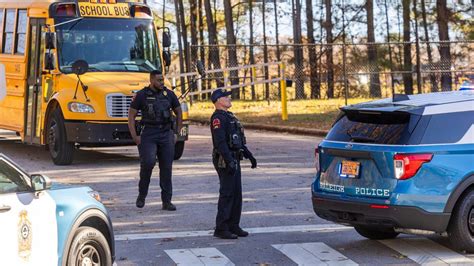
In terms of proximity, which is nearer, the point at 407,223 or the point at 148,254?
the point at 407,223

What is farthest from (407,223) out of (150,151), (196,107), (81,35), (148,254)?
(196,107)

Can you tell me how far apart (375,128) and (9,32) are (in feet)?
43.0

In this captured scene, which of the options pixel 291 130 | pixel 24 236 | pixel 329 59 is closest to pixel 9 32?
pixel 291 130

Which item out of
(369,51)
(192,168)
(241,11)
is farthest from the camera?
(241,11)

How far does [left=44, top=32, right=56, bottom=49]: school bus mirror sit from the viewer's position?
747 inches

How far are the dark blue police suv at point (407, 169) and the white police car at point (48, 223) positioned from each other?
2.55m

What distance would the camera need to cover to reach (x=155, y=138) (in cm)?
1371

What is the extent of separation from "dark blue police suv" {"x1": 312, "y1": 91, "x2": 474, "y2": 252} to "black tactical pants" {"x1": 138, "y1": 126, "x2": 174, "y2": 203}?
360 cm

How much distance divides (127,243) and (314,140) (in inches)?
521

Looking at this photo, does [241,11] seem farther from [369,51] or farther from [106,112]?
[106,112]

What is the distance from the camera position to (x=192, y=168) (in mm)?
18656

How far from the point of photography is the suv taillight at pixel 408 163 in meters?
9.84

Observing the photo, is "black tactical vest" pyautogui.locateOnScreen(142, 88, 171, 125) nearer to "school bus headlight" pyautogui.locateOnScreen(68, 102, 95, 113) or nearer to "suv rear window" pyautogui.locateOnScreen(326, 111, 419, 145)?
"suv rear window" pyautogui.locateOnScreen(326, 111, 419, 145)

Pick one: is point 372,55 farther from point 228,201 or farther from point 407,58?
point 228,201
